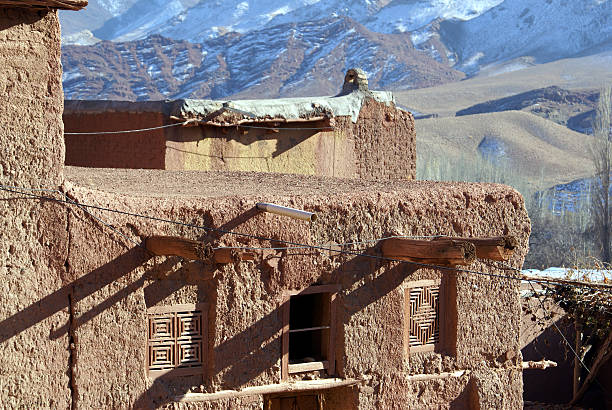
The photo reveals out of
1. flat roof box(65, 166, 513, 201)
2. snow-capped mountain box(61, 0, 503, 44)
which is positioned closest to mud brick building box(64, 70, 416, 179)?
flat roof box(65, 166, 513, 201)

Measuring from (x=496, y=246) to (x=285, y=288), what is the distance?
5.79 feet

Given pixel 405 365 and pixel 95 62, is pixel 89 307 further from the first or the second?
Answer: pixel 95 62

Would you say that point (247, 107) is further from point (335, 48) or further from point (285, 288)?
point (335, 48)

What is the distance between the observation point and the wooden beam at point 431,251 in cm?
736

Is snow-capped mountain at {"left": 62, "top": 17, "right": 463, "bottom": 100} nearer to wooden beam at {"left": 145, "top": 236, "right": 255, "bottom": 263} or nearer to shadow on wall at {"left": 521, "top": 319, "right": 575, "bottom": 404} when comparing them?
shadow on wall at {"left": 521, "top": 319, "right": 575, "bottom": 404}

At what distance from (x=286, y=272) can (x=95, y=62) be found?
3062 inches

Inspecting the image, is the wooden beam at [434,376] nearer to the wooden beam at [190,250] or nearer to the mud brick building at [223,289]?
the mud brick building at [223,289]

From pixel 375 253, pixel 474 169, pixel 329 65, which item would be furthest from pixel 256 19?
pixel 375 253

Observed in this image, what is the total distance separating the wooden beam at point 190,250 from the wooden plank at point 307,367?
1060 mm

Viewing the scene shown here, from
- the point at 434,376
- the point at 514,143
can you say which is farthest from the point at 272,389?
the point at 514,143

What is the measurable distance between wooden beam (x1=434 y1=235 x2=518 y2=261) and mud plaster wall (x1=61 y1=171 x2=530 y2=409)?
3.66 ft

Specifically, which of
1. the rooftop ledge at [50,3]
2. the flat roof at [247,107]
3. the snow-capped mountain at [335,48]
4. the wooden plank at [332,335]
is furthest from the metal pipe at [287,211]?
the snow-capped mountain at [335,48]

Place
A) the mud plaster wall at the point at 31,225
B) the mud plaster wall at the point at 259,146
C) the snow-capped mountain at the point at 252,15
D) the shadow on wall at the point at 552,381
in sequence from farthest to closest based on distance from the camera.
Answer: the snow-capped mountain at the point at 252,15, the shadow on wall at the point at 552,381, the mud plaster wall at the point at 259,146, the mud plaster wall at the point at 31,225

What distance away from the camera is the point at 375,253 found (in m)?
8.22
